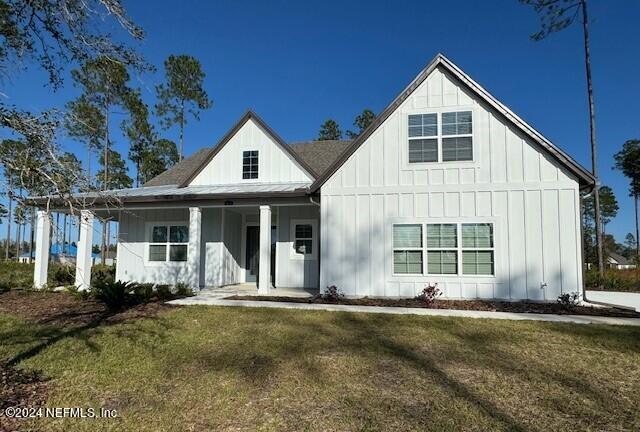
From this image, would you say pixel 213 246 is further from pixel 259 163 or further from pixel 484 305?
pixel 484 305

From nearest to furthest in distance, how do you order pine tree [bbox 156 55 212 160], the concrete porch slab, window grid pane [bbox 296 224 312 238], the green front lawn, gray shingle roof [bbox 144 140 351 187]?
1. the green front lawn
2. the concrete porch slab
3. window grid pane [bbox 296 224 312 238]
4. gray shingle roof [bbox 144 140 351 187]
5. pine tree [bbox 156 55 212 160]

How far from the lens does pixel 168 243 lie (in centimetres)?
1466

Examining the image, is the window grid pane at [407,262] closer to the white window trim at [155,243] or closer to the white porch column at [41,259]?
the white window trim at [155,243]

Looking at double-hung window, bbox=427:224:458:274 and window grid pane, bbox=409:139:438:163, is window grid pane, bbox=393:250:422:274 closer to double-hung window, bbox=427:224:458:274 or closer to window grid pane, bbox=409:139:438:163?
double-hung window, bbox=427:224:458:274

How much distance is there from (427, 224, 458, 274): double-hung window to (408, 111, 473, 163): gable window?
182 cm

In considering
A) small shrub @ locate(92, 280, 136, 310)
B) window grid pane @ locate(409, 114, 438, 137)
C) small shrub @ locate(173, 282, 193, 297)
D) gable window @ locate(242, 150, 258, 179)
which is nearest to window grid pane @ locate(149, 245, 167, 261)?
small shrub @ locate(173, 282, 193, 297)

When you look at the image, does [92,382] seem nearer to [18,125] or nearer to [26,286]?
[18,125]

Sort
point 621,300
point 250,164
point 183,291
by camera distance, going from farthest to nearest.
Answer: point 250,164 → point 183,291 → point 621,300

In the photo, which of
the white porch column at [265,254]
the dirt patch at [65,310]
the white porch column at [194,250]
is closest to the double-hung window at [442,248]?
the white porch column at [265,254]

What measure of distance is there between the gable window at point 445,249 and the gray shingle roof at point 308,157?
516 cm

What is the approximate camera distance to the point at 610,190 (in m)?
54.6

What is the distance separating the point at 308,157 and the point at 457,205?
7301mm

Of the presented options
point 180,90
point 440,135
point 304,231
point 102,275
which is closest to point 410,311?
point 440,135

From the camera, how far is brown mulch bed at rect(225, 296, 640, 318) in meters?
9.11
